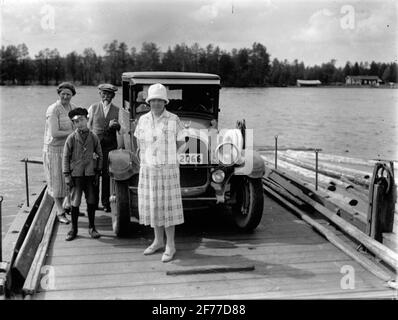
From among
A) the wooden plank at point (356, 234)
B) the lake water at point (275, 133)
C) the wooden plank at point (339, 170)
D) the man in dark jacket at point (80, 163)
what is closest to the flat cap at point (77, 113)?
the man in dark jacket at point (80, 163)

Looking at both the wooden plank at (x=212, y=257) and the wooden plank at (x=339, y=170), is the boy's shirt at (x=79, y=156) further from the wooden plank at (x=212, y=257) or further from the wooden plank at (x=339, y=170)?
the wooden plank at (x=339, y=170)

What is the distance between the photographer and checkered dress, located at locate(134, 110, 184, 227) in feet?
16.3

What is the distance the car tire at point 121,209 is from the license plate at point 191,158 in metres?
0.73

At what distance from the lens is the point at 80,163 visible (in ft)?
18.6

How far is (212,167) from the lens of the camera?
586 cm

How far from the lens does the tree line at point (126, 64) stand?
77125 mm

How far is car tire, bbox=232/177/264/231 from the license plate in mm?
660

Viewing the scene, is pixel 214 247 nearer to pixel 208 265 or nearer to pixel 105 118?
pixel 208 265

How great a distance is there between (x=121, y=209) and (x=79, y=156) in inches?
31.4

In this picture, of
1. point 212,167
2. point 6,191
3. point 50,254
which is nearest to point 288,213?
point 212,167

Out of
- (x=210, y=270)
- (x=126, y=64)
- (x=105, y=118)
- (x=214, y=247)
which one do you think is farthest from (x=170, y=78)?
(x=126, y=64)

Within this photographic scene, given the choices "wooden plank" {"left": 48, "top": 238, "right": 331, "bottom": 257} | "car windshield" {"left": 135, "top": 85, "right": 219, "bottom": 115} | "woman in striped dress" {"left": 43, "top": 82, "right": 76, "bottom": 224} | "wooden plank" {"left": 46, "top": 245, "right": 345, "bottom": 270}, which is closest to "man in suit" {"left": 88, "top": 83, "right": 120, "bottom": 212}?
"woman in striped dress" {"left": 43, "top": 82, "right": 76, "bottom": 224}

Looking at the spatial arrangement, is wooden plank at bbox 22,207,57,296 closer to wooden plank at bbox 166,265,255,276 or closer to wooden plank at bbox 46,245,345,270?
wooden plank at bbox 46,245,345,270

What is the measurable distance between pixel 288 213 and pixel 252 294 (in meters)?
3.02
